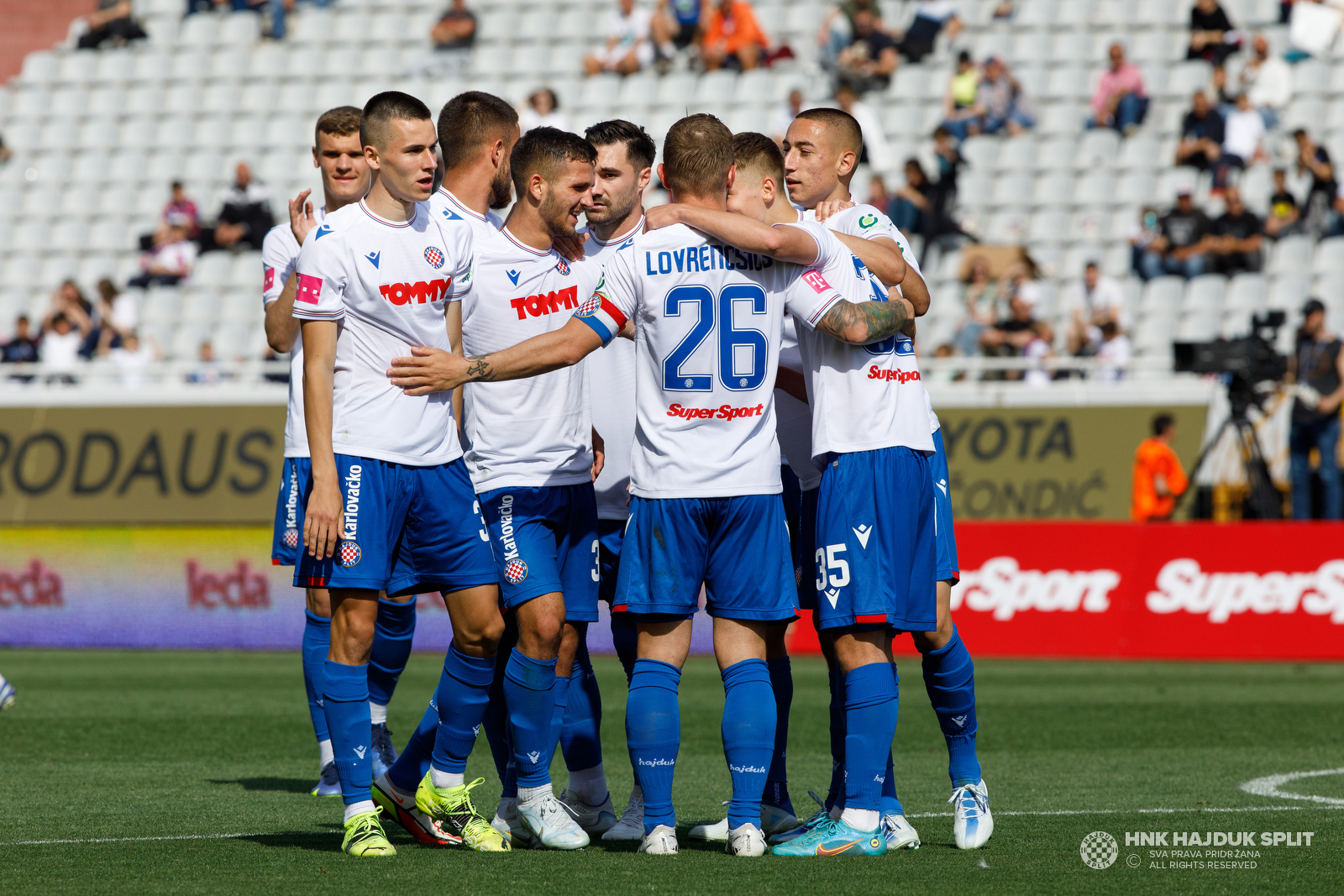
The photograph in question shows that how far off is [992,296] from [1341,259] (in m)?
3.81

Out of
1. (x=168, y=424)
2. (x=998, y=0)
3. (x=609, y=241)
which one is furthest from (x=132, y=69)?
(x=609, y=241)

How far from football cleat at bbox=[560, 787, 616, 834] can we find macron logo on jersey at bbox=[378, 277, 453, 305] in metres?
2.10

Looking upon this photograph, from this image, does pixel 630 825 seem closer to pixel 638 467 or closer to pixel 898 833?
pixel 898 833

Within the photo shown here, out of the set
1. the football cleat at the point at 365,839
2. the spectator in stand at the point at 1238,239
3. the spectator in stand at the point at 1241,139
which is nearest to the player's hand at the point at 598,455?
the football cleat at the point at 365,839

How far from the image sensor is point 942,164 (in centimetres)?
1964

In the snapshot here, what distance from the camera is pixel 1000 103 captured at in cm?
2116

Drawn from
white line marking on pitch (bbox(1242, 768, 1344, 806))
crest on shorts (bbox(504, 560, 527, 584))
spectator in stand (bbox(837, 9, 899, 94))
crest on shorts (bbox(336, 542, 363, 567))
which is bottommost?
white line marking on pitch (bbox(1242, 768, 1344, 806))

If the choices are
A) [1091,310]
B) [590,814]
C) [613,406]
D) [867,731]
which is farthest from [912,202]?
[867,731]

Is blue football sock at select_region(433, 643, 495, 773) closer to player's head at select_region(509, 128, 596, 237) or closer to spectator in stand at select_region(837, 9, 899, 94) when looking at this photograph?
player's head at select_region(509, 128, 596, 237)

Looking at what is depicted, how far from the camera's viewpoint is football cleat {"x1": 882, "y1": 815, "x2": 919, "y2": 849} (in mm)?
5953

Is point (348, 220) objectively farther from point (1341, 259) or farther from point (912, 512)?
point (1341, 259)

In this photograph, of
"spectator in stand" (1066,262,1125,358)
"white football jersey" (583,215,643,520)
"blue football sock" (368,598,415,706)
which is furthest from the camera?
"spectator in stand" (1066,262,1125,358)

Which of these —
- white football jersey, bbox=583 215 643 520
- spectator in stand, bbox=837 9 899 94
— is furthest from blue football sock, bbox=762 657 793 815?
spectator in stand, bbox=837 9 899 94

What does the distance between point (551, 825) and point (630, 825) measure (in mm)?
391
